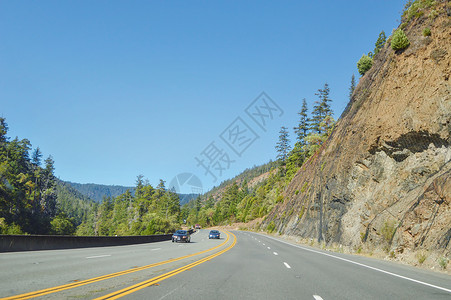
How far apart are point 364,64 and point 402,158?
65.4 ft

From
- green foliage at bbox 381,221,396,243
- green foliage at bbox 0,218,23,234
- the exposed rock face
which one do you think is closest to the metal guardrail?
the exposed rock face

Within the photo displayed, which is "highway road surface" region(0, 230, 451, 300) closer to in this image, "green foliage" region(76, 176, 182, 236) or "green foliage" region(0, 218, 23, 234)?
"green foliage" region(0, 218, 23, 234)

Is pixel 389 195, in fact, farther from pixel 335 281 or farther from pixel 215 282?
pixel 215 282

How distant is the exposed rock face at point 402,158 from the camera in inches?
690

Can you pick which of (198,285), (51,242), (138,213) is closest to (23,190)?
(138,213)

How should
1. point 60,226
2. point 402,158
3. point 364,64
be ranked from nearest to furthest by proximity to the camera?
point 402,158 → point 364,64 → point 60,226

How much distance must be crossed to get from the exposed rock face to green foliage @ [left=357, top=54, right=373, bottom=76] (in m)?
5.02

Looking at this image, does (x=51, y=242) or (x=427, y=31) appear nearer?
(x=51, y=242)

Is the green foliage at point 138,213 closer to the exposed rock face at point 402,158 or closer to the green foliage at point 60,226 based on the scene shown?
the green foliage at point 60,226

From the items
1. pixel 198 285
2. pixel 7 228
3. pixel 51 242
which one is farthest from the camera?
pixel 7 228

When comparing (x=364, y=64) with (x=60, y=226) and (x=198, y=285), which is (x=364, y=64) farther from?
(x=60, y=226)

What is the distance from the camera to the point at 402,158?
23.5m

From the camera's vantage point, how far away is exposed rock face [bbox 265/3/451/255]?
690 inches

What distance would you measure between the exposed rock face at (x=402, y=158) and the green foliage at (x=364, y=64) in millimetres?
5025
